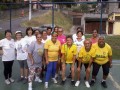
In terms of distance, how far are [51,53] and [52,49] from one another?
105mm

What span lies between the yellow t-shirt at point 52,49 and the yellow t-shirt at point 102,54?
94cm

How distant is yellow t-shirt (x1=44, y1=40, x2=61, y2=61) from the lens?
7.10 meters

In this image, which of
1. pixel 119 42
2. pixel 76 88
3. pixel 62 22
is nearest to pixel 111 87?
pixel 76 88

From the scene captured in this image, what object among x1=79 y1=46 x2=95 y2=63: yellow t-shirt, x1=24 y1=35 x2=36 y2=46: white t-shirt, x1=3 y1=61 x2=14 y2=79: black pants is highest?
x1=24 y1=35 x2=36 y2=46: white t-shirt

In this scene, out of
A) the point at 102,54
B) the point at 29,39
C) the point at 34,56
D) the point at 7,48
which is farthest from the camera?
the point at 29,39

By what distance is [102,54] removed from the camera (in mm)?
7230

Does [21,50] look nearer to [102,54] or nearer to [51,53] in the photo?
[51,53]

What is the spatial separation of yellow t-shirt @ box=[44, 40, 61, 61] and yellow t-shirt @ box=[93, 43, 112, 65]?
94 centimetres

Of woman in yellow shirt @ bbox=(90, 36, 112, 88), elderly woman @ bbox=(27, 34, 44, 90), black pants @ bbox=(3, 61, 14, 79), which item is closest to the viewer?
elderly woman @ bbox=(27, 34, 44, 90)

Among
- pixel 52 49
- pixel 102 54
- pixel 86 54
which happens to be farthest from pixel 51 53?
pixel 102 54

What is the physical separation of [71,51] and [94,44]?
614mm

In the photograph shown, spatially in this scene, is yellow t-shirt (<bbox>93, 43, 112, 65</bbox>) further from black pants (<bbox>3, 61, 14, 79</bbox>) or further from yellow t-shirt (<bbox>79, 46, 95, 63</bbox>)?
black pants (<bbox>3, 61, 14, 79</bbox>)

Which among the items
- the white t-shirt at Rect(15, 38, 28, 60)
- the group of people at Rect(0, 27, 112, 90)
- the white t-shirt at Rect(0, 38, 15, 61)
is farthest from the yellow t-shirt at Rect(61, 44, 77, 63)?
the white t-shirt at Rect(0, 38, 15, 61)

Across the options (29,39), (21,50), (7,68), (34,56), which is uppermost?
(29,39)
